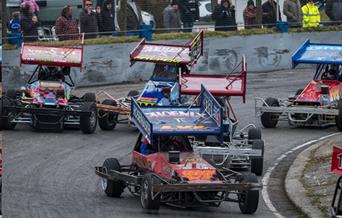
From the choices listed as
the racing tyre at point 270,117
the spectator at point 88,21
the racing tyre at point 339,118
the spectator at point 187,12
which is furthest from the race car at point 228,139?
the spectator at point 187,12

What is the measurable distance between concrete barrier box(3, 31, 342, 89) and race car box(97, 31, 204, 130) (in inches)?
176

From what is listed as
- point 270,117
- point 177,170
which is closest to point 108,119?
point 270,117

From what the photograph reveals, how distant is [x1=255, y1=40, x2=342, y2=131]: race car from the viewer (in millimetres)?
22453

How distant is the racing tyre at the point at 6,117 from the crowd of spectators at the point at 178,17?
18.3ft

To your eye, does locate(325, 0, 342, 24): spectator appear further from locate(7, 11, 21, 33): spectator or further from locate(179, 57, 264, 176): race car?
locate(179, 57, 264, 176): race car

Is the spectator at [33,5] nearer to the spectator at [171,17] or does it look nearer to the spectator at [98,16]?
the spectator at [98,16]

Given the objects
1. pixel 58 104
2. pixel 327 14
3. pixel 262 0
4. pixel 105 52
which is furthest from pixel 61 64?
pixel 327 14

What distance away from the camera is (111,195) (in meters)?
15.6

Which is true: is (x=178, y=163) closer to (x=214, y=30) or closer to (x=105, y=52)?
(x=105, y=52)

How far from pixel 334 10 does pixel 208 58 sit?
5.19m

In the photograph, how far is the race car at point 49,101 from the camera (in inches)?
843

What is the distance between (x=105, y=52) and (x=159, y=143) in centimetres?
1346

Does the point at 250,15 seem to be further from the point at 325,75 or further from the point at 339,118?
Result: the point at 339,118

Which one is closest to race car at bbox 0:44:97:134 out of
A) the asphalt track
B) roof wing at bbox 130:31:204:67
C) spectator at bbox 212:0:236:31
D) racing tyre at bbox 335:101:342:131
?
the asphalt track
